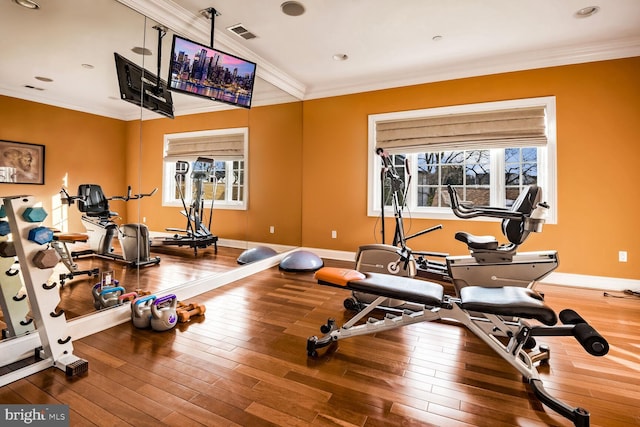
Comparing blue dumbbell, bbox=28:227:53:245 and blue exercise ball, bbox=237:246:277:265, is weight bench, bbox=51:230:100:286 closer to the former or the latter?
blue dumbbell, bbox=28:227:53:245

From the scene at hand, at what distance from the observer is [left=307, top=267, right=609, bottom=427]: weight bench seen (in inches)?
59.0

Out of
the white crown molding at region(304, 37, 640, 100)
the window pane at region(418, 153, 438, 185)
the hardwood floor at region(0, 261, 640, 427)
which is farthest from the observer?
the window pane at region(418, 153, 438, 185)

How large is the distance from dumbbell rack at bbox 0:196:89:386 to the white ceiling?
799mm

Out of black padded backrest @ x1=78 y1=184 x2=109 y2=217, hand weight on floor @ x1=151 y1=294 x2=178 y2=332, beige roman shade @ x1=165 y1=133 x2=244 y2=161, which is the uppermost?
beige roman shade @ x1=165 y1=133 x2=244 y2=161

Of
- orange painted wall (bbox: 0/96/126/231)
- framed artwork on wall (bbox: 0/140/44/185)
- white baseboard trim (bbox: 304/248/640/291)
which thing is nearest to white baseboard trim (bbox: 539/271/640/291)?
white baseboard trim (bbox: 304/248/640/291)

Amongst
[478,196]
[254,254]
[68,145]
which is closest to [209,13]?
[68,145]

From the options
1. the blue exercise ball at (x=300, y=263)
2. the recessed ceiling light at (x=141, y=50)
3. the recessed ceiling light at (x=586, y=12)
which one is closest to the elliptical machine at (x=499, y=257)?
the blue exercise ball at (x=300, y=263)

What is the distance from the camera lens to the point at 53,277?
2.00 metres

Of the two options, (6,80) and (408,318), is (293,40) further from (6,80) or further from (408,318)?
(408,318)

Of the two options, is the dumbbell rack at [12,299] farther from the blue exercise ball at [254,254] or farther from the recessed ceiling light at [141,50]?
the blue exercise ball at [254,254]

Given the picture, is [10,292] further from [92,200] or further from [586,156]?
[586,156]

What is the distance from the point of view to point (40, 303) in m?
1.80

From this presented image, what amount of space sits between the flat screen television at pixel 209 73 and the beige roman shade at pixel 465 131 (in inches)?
85.6
